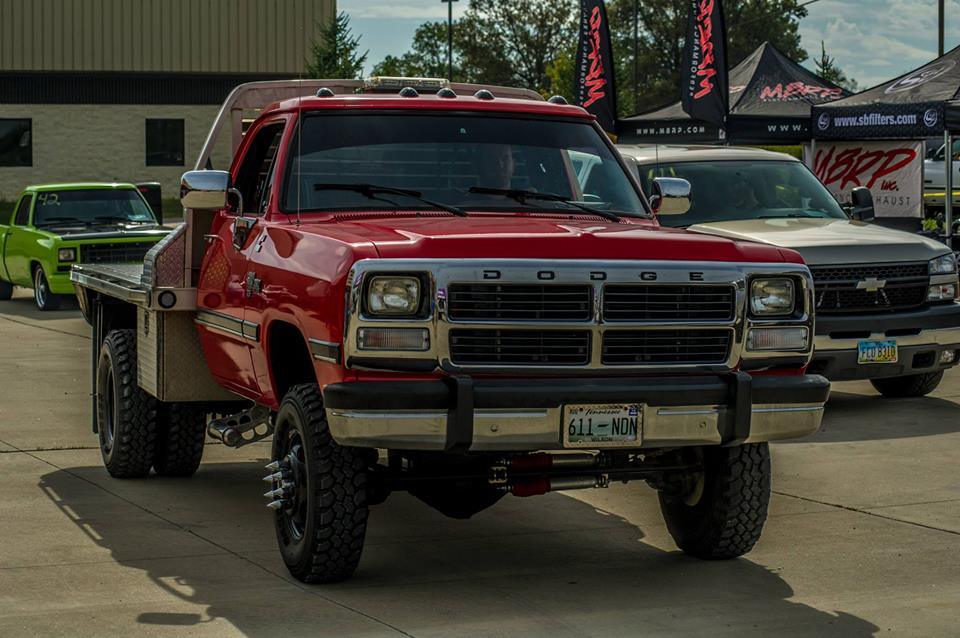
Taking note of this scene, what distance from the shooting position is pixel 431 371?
6.18 meters

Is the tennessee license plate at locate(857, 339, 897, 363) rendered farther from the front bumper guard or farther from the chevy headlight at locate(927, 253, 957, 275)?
the front bumper guard

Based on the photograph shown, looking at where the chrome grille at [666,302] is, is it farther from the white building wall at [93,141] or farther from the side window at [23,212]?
the white building wall at [93,141]

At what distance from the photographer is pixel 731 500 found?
23.0 ft

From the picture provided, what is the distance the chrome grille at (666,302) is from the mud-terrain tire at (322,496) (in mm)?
1210

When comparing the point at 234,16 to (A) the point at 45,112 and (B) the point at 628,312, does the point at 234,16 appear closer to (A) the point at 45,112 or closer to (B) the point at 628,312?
(A) the point at 45,112

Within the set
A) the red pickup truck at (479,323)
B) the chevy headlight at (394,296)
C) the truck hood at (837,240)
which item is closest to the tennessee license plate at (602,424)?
the red pickup truck at (479,323)

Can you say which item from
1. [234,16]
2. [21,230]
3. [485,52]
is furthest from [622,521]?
[485,52]

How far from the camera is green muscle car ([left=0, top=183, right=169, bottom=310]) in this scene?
20.9 metres

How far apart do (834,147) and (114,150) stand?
31.7m

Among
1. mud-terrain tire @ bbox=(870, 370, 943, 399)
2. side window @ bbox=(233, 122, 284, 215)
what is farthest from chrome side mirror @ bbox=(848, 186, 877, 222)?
side window @ bbox=(233, 122, 284, 215)

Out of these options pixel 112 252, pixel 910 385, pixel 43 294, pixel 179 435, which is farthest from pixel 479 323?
pixel 43 294

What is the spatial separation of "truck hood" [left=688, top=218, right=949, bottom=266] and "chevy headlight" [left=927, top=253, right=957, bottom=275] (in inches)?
1.8

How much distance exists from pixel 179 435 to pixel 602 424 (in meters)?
3.81

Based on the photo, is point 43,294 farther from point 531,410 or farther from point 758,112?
point 531,410
